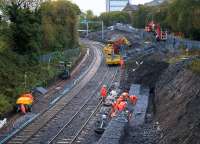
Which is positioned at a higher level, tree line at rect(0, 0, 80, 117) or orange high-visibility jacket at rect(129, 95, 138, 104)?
tree line at rect(0, 0, 80, 117)

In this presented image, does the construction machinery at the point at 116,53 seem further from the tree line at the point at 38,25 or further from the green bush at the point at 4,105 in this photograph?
the green bush at the point at 4,105

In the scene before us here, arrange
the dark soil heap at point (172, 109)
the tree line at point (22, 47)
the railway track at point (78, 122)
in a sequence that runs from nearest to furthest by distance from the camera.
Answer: the dark soil heap at point (172, 109) < the railway track at point (78, 122) < the tree line at point (22, 47)

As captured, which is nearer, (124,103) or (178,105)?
(178,105)

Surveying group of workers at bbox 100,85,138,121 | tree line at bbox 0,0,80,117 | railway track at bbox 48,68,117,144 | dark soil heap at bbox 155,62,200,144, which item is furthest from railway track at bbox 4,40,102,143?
dark soil heap at bbox 155,62,200,144

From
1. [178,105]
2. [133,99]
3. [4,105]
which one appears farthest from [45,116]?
[178,105]

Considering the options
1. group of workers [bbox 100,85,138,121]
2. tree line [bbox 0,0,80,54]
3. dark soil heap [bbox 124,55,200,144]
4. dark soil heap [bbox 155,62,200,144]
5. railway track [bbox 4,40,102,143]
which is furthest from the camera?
tree line [bbox 0,0,80,54]

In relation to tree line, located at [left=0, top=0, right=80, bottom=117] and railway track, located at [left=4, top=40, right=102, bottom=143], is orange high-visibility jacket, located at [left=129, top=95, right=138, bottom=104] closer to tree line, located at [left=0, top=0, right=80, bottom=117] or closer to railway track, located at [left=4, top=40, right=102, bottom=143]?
railway track, located at [left=4, top=40, right=102, bottom=143]

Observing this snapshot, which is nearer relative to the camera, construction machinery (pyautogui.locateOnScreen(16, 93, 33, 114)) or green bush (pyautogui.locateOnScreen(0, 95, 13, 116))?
green bush (pyautogui.locateOnScreen(0, 95, 13, 116))

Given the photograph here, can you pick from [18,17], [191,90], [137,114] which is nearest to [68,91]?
[18,17]

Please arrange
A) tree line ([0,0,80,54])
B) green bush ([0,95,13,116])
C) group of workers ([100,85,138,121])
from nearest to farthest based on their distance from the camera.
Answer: group of workers ([100,85,138,121]) → green bush ([0,95,13,116]) → tree line ([0,0,80,54])

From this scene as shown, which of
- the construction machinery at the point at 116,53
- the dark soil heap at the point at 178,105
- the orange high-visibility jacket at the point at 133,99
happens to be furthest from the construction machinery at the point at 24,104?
the construction machinery at the point at 116,53

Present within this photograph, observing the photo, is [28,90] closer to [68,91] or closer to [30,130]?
[68,91]

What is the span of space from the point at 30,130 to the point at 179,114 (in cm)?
898

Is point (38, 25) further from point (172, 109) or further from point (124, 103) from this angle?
point (172, 109)
